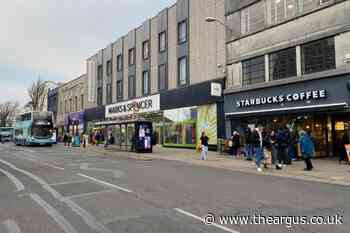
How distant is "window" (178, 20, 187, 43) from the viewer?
29.2 meters

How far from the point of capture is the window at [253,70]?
842 inches

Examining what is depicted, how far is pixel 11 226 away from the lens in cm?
593

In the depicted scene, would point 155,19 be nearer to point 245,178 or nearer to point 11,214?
point 245,178

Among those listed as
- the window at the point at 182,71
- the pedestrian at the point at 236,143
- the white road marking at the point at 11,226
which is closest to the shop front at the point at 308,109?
the pedestrian at the point at 236,143

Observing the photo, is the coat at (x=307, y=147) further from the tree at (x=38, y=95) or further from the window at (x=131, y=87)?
the tree at (x=38, y=95)

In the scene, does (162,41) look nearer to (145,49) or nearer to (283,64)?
(145,49)

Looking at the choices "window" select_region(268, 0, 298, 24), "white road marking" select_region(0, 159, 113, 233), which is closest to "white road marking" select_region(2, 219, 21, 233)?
"white road marking" select_region(0, 159, 113, 233)

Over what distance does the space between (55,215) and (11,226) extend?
2.88ft

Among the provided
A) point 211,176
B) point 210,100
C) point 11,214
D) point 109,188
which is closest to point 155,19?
point 210,100

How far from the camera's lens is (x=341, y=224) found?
5.94 meters

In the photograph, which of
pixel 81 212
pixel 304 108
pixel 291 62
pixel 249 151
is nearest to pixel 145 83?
pixel 291 62

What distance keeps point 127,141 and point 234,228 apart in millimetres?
21355

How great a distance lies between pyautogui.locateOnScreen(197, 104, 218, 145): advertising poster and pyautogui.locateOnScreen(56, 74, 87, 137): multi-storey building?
25951 mm

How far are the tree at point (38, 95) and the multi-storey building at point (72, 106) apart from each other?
66.7ft
